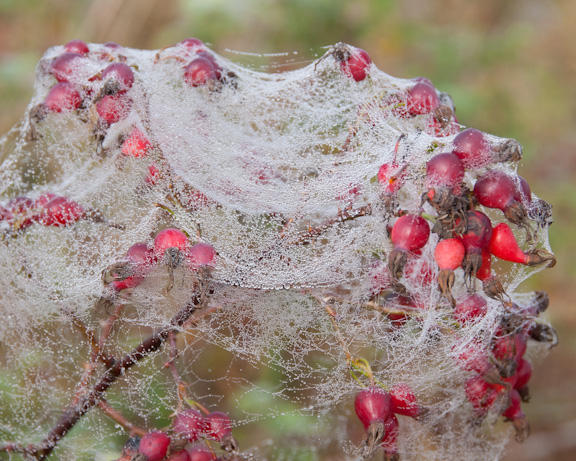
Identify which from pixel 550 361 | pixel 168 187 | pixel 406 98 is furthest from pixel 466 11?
pixel 168 187

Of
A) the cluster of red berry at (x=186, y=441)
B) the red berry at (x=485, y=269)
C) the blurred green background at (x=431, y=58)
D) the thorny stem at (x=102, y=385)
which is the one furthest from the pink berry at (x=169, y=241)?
the blurred green background at (x=431, y=58)

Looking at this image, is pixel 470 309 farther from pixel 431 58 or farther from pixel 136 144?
pixel 431 58

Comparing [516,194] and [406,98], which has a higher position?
[406,98]

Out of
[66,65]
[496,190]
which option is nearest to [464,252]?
[496,190]

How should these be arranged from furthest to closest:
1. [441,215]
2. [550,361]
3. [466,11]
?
[466,11] < [550,361] < [441,215]

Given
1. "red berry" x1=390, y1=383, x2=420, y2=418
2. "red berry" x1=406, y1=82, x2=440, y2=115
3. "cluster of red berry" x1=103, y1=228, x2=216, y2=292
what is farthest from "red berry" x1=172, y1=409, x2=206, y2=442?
"red berry" x1=406, y1=82, x2=440, y2=115

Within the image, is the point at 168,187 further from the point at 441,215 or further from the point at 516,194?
the point at 516,194

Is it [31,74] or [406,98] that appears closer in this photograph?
[406,98]
